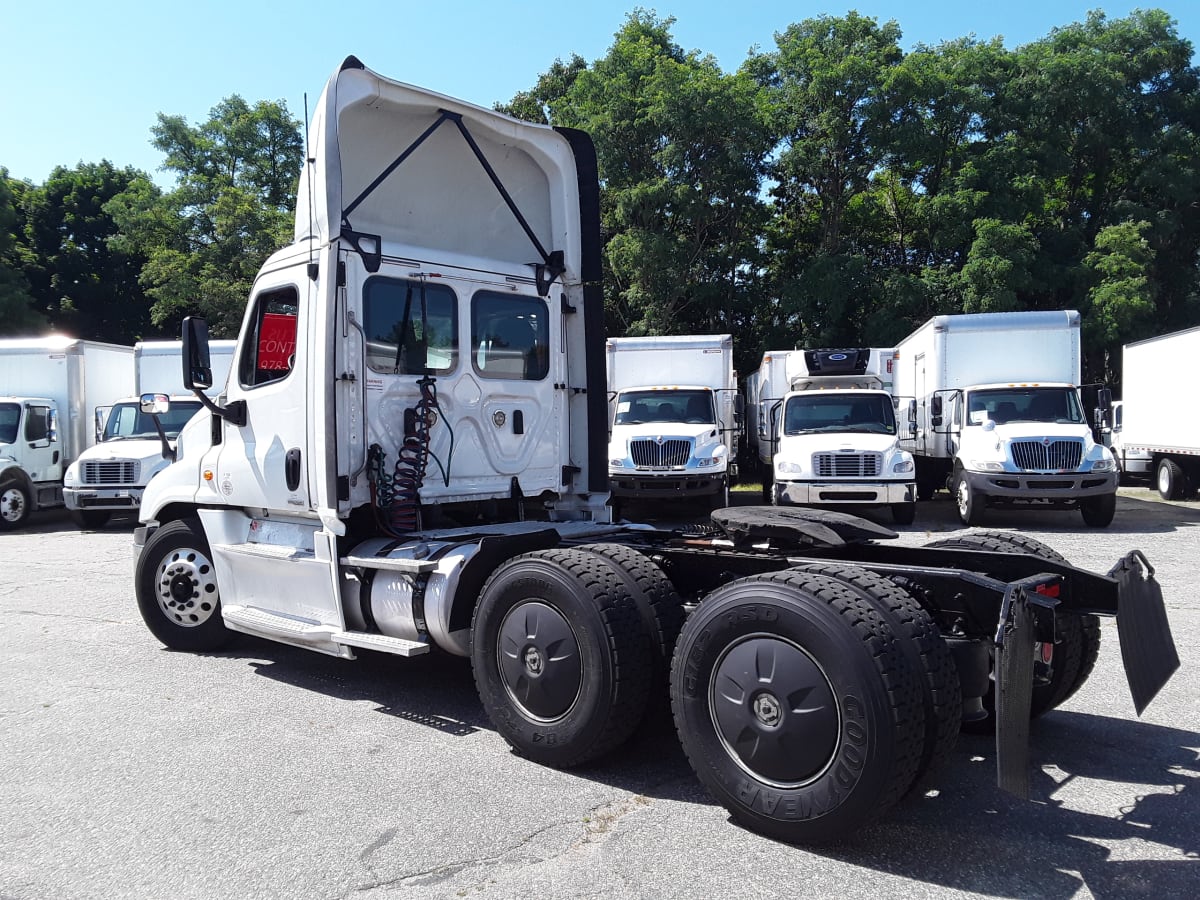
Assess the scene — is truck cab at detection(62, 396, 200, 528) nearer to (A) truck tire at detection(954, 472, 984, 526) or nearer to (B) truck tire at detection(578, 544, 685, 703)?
(A) truck tire at detection(954, 472, 984, 526)

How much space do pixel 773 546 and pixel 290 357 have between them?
3.31 m

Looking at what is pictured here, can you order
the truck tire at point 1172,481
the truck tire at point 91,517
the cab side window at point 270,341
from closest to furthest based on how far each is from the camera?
the cab side window at point 270,341, the truck tire at point 91,517, the truck tire at point 1172,481

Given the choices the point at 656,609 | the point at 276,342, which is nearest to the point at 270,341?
the point at 276,342

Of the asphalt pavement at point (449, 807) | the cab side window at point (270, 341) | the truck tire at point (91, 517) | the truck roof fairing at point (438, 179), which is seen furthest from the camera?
the truck tire at point (91, 517)

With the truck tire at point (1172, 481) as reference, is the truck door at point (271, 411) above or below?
above

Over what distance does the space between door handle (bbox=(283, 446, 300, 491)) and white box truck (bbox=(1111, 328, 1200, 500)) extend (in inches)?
671

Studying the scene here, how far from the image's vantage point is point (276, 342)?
606 centimetres

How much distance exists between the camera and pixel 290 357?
5914 millimetres

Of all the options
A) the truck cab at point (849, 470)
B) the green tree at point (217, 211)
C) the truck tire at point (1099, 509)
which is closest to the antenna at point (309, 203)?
the truck cab at point (849, 470)

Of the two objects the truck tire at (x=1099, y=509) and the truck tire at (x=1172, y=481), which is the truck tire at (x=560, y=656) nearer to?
the truck tire at (x=1099, y=509)

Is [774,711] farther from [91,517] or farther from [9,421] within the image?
[9,421]

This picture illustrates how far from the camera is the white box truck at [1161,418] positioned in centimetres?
1750

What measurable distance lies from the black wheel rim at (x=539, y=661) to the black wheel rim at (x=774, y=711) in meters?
0.80

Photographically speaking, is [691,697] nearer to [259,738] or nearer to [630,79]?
[259,738]
